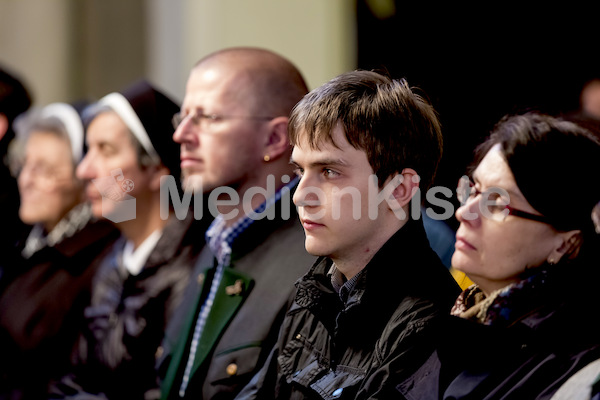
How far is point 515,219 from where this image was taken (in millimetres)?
2215

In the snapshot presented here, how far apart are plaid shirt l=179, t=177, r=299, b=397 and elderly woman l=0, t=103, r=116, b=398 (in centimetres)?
143

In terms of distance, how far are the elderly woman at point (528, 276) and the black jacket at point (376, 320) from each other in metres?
0.06

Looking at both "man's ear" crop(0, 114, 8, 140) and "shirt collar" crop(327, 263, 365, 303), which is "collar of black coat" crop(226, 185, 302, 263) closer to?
"shirt collar" crop(327, 263, 365, 303)

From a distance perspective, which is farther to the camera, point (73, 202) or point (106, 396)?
point (73, 202)

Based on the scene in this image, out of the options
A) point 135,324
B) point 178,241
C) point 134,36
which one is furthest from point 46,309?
point 134,36

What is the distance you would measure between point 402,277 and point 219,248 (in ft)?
3.69

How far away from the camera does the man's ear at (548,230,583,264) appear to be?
7.24 ft

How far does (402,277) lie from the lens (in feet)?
7.51

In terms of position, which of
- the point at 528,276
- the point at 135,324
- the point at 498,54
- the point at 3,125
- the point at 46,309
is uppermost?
the point at 528,276

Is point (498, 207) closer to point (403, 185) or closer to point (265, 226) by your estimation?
point (403, 185)

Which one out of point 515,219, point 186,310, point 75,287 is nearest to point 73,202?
point 75,287

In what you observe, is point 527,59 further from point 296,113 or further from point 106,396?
point 296,113

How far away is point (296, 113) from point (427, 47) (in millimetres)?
4184

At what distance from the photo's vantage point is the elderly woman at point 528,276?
7.06 feet
